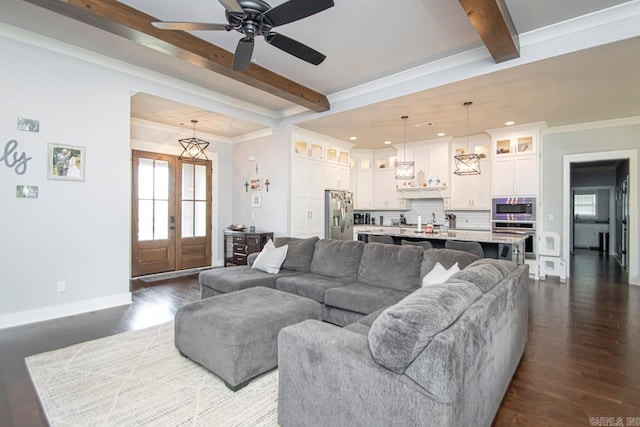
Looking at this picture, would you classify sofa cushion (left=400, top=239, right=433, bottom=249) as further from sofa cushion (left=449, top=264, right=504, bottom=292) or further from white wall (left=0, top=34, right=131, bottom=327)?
white wall (left=0, top=34, right=131, bottom=327)

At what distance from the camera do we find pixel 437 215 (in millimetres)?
7805

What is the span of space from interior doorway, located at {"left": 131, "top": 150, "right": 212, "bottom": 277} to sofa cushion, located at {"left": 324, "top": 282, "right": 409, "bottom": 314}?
4.36m

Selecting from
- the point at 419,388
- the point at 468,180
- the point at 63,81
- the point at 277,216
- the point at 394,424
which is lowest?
the point at 394,424

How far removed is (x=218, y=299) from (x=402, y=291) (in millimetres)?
1767

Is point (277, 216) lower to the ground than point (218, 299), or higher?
higher

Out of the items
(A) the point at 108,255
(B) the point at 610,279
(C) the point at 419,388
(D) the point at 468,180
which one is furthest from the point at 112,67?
(B) the point at 610,279

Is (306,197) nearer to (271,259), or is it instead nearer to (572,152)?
(271,259)

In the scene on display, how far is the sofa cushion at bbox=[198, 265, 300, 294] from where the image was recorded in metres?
3.57

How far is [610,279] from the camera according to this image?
5.89 m

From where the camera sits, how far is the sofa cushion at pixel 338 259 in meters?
3.71

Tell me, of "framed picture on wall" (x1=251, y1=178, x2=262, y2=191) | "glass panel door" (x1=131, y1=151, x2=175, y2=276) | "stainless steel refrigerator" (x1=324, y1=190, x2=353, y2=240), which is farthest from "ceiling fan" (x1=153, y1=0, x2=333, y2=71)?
"stainless steel refrigerator" (x1=324, y1=190, x2=353, y2=240)

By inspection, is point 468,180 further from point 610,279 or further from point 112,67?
point 112,67

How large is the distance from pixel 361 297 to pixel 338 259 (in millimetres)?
835

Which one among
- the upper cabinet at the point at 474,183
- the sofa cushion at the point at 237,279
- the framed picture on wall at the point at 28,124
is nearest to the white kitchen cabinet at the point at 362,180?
the upper cabinet at the point at 474,183
